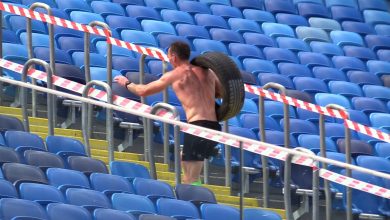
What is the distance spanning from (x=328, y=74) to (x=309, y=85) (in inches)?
30.6

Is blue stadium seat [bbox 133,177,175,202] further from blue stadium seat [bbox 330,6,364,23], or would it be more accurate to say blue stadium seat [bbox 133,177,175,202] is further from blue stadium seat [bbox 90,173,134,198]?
blue stadium seat [bbox 330,6,364,23]

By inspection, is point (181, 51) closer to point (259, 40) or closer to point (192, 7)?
point (259, 40)

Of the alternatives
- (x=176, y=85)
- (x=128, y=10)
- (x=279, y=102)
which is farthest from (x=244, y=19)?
(x=176, y=85)

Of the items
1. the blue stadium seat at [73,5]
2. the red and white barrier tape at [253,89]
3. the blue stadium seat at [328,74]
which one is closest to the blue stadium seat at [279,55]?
the blue stadium seat at [328,74]

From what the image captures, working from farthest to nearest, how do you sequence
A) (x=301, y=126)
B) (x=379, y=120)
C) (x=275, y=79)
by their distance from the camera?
(x=275, y=79)
(x=379, y=120)
(x=301, y=126)

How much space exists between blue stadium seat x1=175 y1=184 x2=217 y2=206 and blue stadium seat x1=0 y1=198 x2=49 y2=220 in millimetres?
1695

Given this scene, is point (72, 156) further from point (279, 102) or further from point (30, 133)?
point (279, 102)

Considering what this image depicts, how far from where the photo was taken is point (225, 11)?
733 inches

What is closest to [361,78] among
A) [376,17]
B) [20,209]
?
[376,17]

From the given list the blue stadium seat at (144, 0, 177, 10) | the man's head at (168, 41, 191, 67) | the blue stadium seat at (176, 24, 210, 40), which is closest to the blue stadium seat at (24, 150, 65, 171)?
the man's head at (168, 41, 191, 67)

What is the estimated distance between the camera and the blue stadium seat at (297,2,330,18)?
19.6 metres

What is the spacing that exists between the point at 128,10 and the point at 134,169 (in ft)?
18.4

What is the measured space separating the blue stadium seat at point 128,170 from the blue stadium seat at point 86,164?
88 millimetres

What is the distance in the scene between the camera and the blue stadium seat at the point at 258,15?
61.6 feet
